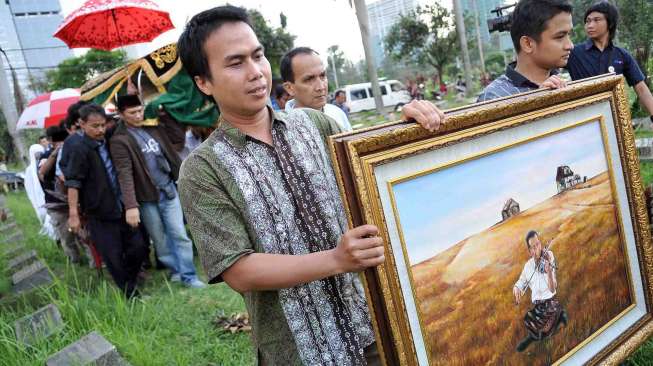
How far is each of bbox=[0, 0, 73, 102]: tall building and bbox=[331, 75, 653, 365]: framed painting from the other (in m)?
14.7

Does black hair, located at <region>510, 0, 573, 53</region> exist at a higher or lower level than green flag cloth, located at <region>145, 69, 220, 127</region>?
lower

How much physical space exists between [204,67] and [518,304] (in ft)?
3.33

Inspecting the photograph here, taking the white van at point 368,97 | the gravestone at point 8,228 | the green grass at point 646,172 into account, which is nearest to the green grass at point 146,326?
the green grass at point 646,172

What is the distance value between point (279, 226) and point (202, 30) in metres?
0.53

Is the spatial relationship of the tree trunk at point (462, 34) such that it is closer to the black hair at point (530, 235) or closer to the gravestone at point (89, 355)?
the gravestone at point (89, 355)

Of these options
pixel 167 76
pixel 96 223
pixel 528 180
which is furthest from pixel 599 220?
pixel 167 76

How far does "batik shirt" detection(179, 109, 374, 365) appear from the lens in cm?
113

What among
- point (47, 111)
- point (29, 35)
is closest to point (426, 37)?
point (29, 35)

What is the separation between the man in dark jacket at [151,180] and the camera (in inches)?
147

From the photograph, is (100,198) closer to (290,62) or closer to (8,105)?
(290,62)

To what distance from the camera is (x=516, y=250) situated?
4.05ft

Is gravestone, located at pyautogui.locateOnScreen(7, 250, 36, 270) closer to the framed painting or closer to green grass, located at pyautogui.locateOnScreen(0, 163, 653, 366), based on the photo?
green grass, located at pyautogui.locateOnScreen(0, 163, 653, 366)

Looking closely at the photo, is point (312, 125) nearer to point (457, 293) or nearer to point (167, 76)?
point (457, 293)

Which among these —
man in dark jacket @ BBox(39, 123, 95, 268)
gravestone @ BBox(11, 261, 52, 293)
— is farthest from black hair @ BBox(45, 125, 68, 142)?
gravestone @ BBox(11, 261, 52, 293)
